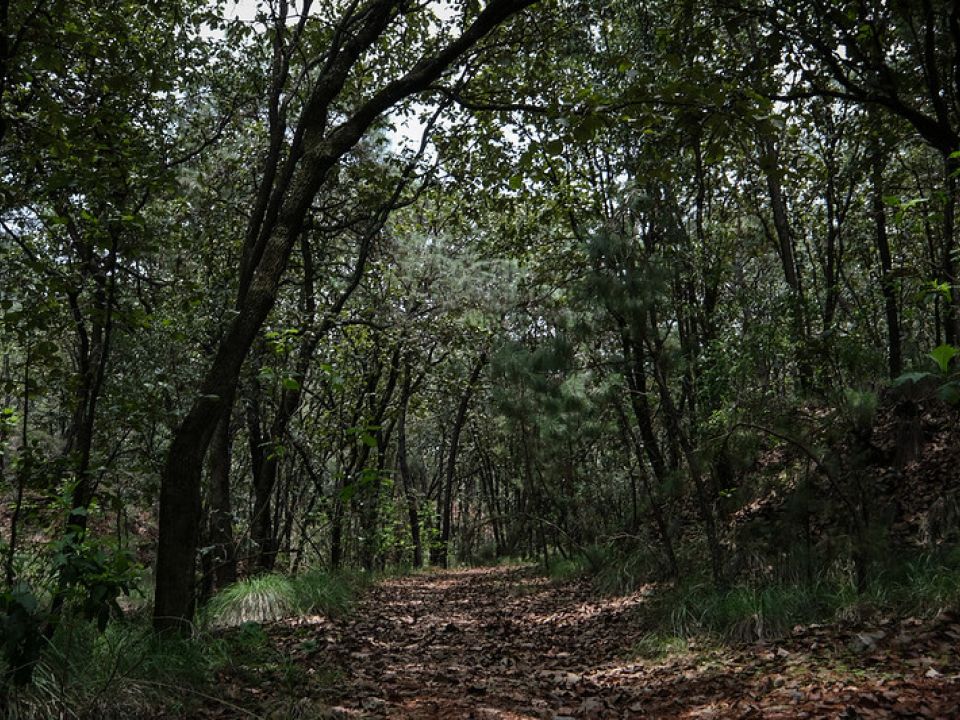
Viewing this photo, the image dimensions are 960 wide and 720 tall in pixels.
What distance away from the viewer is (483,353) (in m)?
13.3

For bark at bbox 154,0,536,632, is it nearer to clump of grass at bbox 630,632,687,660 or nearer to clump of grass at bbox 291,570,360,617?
clump of grass at bbox 291,570,360,617

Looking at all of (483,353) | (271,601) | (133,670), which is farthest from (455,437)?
(133,670)

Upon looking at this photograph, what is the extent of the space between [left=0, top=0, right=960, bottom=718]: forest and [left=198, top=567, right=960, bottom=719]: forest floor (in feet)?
0.13

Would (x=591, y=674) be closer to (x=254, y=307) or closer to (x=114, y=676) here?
(x=114, y=676)

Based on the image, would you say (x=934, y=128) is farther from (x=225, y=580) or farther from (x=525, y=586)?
(x=225, y=580)

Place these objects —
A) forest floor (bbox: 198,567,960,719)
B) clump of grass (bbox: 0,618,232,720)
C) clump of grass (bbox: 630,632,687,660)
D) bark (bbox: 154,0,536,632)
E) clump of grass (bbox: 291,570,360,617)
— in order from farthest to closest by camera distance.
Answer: clump of grass (bbox: 291,570,360,617)
clump of grass (bbox: 630,632,687,660)
bark (bbox: 154,0,536,632)
forest floor (bbox: 198,567,960,719)
clump of grass (bbox: 0,618,232,720)

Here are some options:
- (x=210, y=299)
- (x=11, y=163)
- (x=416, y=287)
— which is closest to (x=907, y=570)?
(x=210, y=299)

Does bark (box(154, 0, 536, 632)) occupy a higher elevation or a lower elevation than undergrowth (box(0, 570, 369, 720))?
higher

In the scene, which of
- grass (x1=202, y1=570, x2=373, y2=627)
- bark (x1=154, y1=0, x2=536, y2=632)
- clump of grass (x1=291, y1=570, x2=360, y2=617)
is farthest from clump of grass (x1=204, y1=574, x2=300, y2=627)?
bark (x1=154, y1=0, x2=536, y2=632)

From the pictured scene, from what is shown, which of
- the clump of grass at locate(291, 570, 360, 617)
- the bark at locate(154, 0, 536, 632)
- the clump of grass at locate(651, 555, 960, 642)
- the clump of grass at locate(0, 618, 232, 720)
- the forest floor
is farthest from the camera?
the clump of grass at locate(291, 570, 360, 617)

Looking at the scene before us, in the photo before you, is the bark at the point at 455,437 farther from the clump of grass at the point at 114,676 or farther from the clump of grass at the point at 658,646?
the clump of grass at the point at 114,676

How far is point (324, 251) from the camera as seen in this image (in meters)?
9.60

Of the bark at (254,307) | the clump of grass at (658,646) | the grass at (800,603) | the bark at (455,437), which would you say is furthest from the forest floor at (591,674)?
the bark at (455,437)

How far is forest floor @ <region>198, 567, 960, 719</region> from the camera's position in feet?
12.4
